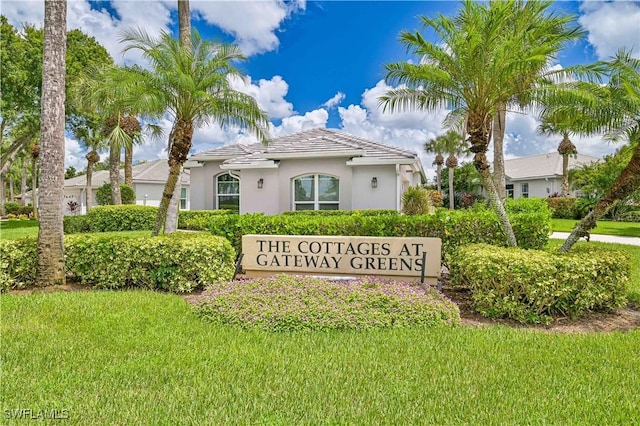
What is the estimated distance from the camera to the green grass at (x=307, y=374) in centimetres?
322

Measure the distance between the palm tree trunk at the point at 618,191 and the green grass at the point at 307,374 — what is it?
2.52 meters

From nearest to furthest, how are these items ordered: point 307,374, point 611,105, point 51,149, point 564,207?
point 307,374, point 51,149, point 611,105, point 564,207

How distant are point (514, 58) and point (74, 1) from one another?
10.9m

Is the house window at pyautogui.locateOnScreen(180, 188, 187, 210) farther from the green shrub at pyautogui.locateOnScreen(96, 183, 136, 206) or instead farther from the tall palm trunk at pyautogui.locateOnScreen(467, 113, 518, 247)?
the tall palm trunk at pyautogui.locateOnScreen(467, 113, 518, 247)

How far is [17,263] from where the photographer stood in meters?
7.82

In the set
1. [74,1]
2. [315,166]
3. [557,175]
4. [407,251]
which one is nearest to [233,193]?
[315,166]

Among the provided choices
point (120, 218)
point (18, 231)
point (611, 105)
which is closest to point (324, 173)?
point (611, 105)

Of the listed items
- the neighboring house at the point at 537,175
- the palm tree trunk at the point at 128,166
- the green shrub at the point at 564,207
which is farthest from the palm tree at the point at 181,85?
the neighboring house at the point at 537,175

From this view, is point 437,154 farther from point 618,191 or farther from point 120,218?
point 618,191

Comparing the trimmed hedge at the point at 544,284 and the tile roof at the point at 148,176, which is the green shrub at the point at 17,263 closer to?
the trimmed hedge at the point at 544,284

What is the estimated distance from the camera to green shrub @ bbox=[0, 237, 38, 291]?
7645 millimetres

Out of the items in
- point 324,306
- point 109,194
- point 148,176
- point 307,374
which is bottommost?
point 307,374

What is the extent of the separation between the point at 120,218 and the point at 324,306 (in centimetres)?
1899

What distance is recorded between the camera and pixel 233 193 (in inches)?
879
